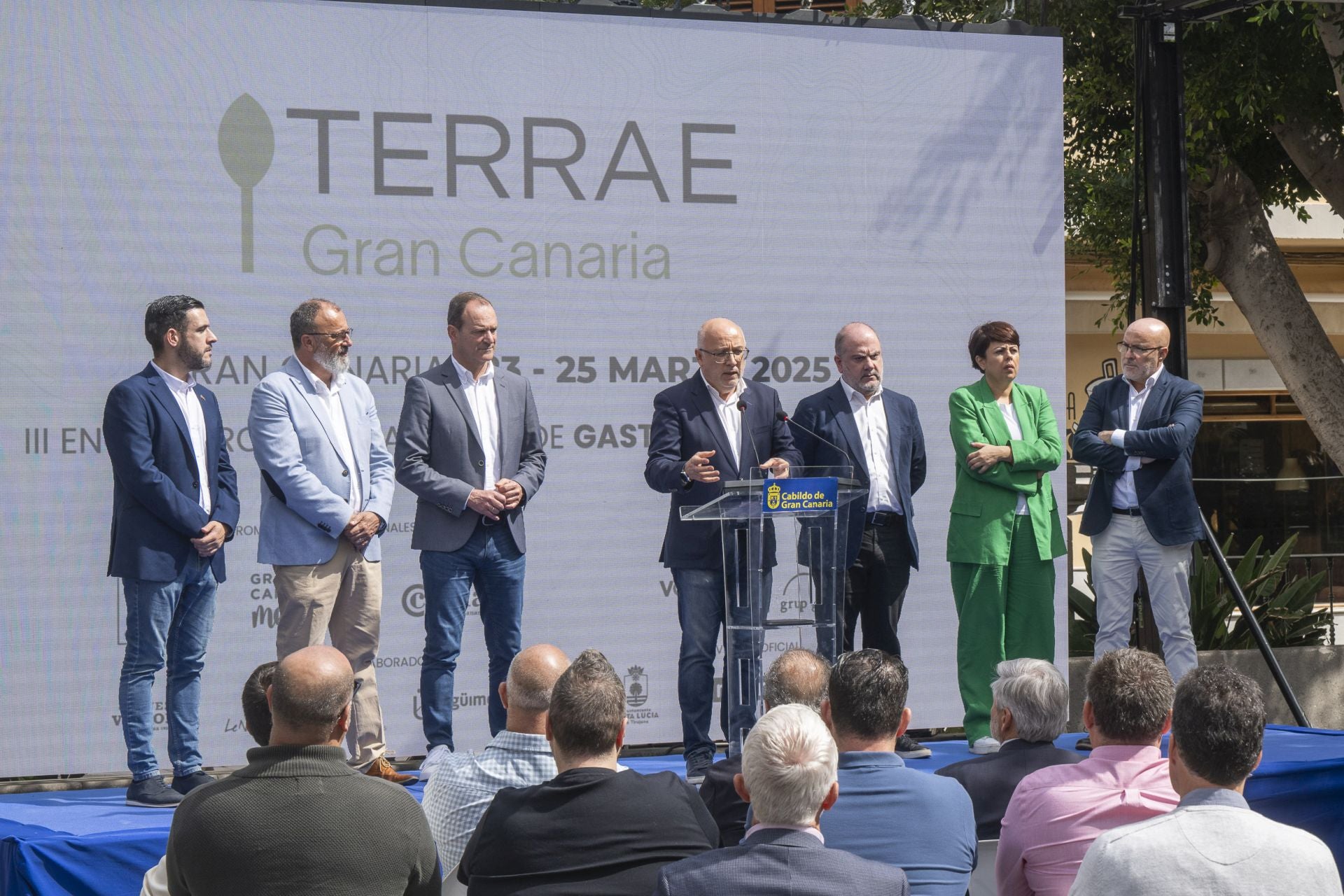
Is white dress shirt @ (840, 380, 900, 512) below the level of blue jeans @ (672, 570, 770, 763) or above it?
above

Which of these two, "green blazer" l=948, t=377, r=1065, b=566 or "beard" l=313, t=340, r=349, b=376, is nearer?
"beard" l=313, t=340, r=349, b=376

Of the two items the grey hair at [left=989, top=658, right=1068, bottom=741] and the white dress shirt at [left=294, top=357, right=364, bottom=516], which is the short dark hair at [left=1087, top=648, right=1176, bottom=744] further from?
the white dress shirt at [left=294, top=357, right=364, bottom=516]

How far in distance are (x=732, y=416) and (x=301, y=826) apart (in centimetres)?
278

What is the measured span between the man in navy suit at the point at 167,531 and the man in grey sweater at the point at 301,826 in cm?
199

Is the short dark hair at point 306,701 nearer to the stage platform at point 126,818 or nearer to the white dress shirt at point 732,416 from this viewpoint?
the stage platform at point 126,818

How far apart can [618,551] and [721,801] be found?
2.87m

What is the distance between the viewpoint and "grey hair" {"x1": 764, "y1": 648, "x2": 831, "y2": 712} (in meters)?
3.18

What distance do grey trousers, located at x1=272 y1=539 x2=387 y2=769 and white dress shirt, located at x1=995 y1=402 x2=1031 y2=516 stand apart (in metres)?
2.42

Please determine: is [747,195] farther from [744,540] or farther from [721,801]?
[721,801]

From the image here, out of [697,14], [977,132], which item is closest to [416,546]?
[697,14]

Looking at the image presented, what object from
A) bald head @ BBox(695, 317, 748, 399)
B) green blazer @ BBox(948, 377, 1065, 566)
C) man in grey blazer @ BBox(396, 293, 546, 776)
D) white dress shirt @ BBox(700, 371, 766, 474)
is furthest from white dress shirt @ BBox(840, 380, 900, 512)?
man in grey blazer @ BBox(396, 293, 546, 776)

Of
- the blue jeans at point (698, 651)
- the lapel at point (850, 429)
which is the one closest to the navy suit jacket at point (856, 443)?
the lapel at point (850, 429)

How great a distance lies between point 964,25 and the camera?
6289 mm

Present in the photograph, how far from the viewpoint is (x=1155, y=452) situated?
5285 mm
